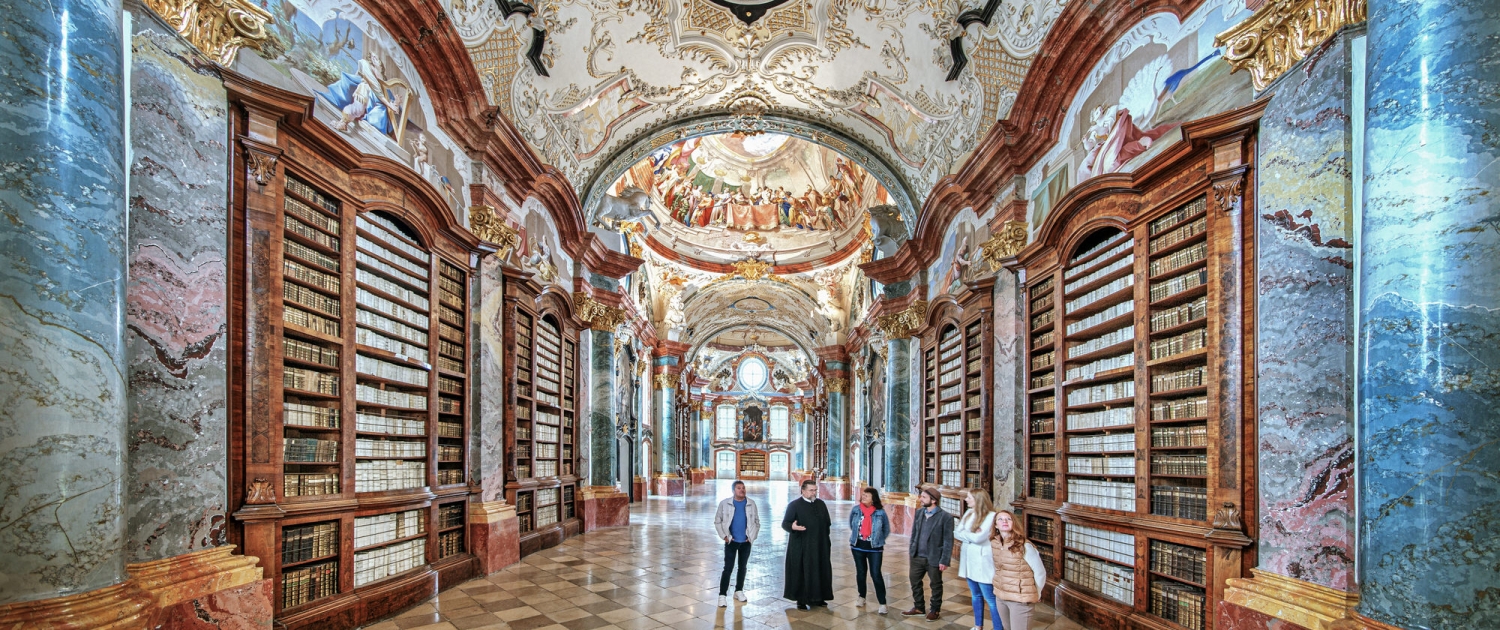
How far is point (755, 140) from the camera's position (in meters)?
20.1

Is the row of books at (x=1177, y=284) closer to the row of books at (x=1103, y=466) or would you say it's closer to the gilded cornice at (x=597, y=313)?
the row of books at (x=1103, y=466)

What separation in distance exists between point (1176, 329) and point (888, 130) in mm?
7653

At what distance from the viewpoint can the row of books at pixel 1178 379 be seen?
5508 millimetres


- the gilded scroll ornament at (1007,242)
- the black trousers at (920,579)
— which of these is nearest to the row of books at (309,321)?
the black trousers at (920,579)

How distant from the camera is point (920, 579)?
725 centimetres

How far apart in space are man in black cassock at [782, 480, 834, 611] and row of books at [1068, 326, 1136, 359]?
2851mm

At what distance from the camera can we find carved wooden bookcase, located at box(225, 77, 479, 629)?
521cm

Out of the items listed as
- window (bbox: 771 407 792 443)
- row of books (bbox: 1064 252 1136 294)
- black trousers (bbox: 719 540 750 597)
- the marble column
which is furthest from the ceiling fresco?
window (bbox: 771 407 792 443)

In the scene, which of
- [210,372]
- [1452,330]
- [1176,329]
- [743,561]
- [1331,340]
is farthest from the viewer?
[743,561]

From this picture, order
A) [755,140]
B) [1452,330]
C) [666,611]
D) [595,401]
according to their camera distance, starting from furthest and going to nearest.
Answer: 1. [755,140]
2. [595,401]
3. [666,611]
4. [1452,330]

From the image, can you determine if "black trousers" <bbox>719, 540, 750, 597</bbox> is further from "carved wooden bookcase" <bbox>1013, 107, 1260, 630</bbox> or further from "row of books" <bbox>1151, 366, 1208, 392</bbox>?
"row of books" <bbox>1151, 366, 1208, 392</bbox>

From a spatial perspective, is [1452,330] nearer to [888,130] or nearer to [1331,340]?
[1331,340]

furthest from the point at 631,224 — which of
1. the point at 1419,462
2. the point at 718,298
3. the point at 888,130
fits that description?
the point at 1419,462

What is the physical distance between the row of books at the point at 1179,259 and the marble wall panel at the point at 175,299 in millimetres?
6568
